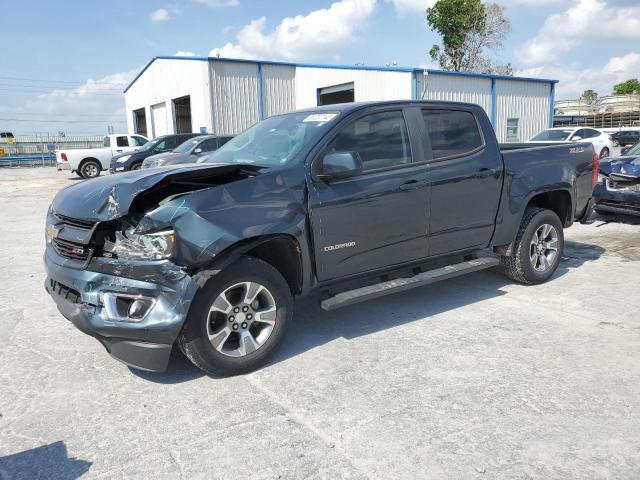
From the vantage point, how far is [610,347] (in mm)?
4078

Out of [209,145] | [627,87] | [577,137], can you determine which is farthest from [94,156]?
[627,87]

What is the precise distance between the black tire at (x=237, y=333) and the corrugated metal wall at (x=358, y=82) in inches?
624

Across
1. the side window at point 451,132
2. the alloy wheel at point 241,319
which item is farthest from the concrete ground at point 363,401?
the side window at point 451,132

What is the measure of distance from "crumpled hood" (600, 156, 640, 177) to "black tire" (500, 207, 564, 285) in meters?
3.88

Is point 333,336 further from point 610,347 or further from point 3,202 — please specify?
point 3,202

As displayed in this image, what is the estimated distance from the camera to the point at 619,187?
894 centimetres

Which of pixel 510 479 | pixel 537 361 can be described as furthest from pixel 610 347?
pixel 510 479

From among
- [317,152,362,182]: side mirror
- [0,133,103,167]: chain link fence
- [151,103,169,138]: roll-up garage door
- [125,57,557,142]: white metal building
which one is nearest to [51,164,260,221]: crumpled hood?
[317,152,362,182]: side mirror

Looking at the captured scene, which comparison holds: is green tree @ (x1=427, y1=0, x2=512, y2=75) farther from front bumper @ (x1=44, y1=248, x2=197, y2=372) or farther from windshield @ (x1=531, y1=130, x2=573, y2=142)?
front bumper @ (x1=44, y1=248, x2=197, y2=372)

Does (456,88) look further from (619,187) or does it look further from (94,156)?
(94,156)

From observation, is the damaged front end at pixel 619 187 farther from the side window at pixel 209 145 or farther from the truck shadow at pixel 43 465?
Result: the side window at pixel 209 145

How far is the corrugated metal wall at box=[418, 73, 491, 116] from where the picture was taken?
21889 mm

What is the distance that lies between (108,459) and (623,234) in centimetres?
835

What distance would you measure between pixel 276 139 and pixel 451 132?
1675mm
